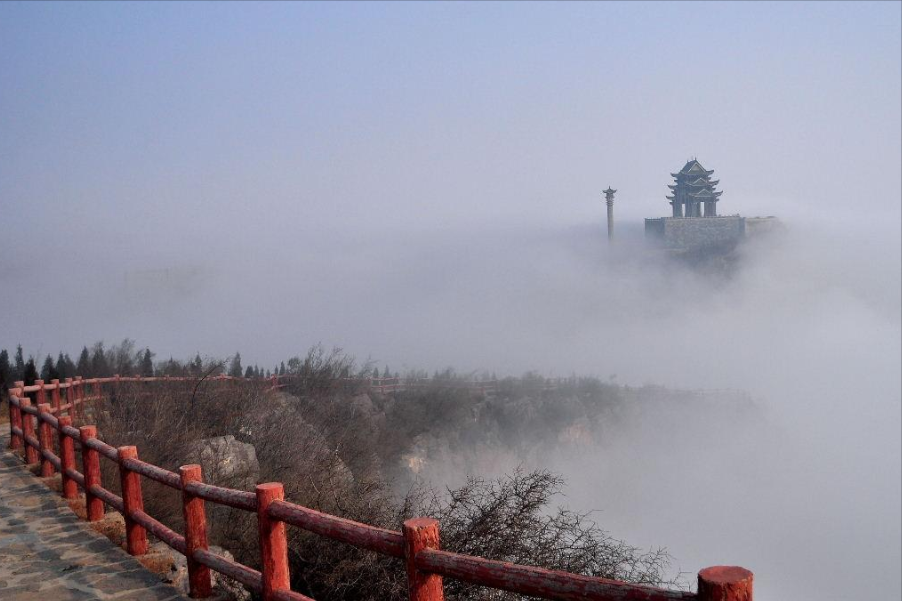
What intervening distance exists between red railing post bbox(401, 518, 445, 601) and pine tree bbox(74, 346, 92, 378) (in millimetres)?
24963

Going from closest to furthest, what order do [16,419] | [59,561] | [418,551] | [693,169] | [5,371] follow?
[418,551]
[59,561]
[16,419]
[5,371]
[693,169]

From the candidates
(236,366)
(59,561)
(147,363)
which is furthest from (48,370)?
(59,561)

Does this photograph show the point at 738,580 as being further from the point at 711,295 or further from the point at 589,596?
the point at 711,295

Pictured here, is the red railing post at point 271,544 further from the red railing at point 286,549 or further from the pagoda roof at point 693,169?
the pagoda roof at point 693,169

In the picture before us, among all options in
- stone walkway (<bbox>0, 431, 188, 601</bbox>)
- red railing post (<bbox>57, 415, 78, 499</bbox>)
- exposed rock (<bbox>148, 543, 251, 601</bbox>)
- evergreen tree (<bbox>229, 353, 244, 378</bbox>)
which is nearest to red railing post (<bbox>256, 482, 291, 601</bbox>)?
exposed rock (<bbox>148, 543, 251, 601</bbox>)

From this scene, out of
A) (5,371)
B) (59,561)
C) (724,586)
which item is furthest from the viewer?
(5,371)

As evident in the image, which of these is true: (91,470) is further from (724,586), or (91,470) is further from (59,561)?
(724,586)

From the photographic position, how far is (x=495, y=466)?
43750 millimetres

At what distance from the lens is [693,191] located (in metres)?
85.8

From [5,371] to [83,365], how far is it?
3547mm

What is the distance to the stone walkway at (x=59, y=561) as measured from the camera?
19.3 feet

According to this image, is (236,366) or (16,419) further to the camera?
(236,366)

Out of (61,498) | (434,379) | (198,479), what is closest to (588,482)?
(434,379)

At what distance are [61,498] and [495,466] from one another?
3583 cm
